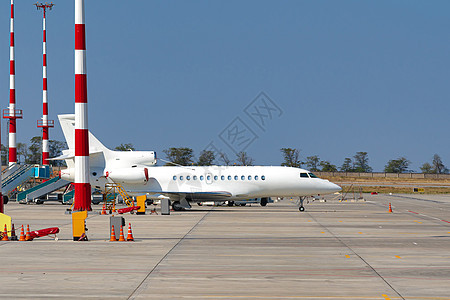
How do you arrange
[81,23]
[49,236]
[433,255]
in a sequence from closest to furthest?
[433,255], [49,236], [81,23]

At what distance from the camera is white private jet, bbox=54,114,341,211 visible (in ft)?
138

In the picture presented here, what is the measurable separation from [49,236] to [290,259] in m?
10.8

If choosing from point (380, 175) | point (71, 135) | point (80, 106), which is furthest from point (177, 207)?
point (380, 175)

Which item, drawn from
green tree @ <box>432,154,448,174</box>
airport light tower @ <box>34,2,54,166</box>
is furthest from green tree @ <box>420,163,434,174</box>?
airport light tower @ <box>34,2,54,166</box>

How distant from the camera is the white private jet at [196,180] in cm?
4194

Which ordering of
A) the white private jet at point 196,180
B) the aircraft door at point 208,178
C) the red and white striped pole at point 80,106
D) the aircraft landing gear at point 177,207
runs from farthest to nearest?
the aircraft door at point 208,178
the aircraft landing gear at point 177,207
the white private jet at point 196,180
the red and white striped pole at point 80,106

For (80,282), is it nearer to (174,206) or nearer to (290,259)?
(290,259)

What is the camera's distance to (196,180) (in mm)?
43125

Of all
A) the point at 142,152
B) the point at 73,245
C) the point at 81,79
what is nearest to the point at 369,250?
the point at 73,245

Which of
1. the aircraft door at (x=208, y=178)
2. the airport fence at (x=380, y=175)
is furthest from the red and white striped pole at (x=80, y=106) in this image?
the airport fence at (x=380, y=175)

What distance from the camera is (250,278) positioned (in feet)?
44.6

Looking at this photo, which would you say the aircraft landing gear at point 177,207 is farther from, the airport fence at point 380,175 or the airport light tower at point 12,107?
the airport fence at point 380,175

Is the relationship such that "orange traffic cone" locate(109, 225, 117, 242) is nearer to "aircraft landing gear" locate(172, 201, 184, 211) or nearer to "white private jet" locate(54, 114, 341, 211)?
"white private jet" locate(54, 114, 341, 211)

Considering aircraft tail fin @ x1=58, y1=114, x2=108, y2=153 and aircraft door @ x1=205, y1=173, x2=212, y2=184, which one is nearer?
aircraft door @ x1=205, y1=173, x2=212, y2=184
